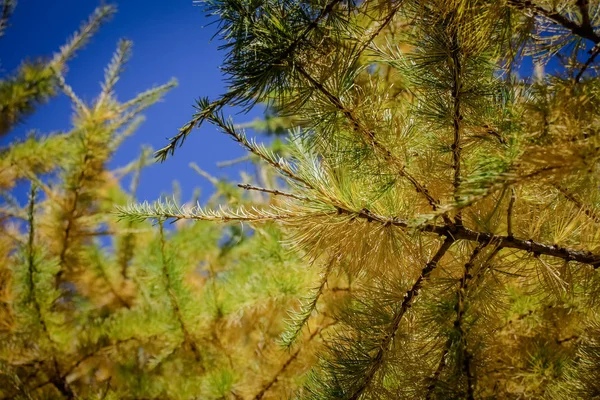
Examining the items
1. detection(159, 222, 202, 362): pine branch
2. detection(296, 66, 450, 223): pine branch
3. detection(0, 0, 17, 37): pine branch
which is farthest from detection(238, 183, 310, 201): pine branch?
detection(0, 0, 17, 37): pine branch

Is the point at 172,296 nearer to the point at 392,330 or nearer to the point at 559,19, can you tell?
the point at 392,330

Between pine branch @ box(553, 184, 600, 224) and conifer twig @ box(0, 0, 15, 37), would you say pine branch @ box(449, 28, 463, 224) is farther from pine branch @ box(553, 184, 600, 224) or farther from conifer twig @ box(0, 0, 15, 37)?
conifer twig @ box(0, 0, 15, 37)

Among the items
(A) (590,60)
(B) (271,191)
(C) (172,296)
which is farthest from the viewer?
(C) (172,296)

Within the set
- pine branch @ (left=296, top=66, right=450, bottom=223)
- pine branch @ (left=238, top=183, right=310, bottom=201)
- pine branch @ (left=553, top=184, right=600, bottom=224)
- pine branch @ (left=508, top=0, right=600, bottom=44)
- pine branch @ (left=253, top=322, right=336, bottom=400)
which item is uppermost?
pine branch @ (left=508, top=0, right=600, bottom=44)

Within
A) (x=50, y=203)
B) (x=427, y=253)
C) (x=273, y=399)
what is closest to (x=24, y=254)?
(x=50, y=203)

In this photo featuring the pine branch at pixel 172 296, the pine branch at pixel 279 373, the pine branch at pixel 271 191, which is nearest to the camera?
the pine branch at pixel 271 191

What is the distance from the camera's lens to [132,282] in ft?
9.09

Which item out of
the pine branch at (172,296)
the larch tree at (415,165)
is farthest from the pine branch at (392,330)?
the pine branch at (172,296)

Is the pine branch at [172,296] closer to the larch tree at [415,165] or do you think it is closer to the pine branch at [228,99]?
the larch tree at [415,165]

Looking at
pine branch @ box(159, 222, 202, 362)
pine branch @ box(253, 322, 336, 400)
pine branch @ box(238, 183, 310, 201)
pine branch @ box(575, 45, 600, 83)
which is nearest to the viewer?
pine branch @ box(575, 45, 600, 83)

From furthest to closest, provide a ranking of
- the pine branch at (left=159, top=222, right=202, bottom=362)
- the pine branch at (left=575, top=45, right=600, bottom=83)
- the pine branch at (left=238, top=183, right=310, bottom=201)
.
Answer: the pine branch at (left=159, top=222, right=202, bottom=362) → the pine branch at (left=238, top=183, right=310, bottom=201) → the pine branch at (left=575, top=45, right=600, bottom=83)

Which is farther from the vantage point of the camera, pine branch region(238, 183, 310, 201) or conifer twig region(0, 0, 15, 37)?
conifer twig region(0, 0, 15, 37)

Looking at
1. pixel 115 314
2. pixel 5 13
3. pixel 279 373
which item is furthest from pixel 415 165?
pixel 5 13

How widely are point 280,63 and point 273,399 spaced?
113 centimetres
